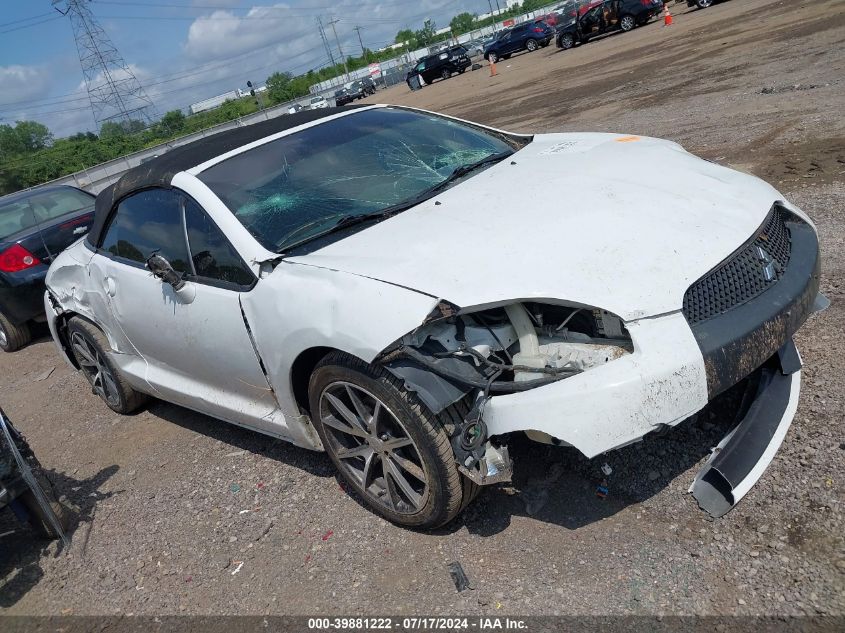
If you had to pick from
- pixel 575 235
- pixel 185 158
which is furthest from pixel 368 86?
pixel 575 235

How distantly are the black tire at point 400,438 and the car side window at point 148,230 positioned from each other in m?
1.16

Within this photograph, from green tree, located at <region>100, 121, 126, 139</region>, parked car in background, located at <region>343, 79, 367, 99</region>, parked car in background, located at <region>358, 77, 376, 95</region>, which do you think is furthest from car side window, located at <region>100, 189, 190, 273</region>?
green tree, located at <region>100, 121, 126, 139</region>

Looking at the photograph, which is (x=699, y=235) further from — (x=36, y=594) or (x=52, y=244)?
(x=52, y=244)

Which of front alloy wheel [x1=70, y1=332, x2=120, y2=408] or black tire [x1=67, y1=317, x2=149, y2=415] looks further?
front alloy wheel [x1=70, y1=332, x2=120, y2=408]

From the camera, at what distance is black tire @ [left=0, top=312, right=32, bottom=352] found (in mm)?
7719

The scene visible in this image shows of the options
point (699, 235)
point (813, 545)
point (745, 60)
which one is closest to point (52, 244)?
point (699, 235)

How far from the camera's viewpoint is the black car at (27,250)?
7.33m

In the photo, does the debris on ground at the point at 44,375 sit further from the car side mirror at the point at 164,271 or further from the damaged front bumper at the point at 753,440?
the damaged front bumper at the point at 753,440

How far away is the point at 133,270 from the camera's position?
13.0 feet

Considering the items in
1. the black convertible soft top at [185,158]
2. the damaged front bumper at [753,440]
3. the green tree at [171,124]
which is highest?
the green tree at [171,124]

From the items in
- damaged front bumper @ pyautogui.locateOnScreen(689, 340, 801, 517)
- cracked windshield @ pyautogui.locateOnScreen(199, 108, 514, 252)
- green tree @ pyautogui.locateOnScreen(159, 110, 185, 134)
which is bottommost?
damaged front bumper @ pyautogui.locateOnScreen(689, 340, 801, 517)

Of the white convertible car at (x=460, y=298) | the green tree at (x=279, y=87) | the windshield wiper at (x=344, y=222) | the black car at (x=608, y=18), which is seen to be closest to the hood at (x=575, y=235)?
the white convertible car at (x=460, y=298)

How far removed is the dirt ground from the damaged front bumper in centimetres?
9

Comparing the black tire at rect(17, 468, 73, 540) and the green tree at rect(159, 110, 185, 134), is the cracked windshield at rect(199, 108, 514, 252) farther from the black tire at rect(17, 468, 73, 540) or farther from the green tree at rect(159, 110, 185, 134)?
the green tree at rect(159, 110, 185, 134)
